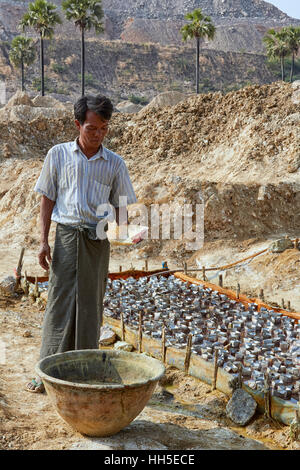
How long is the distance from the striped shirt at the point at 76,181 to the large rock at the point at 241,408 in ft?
Result: 5.27

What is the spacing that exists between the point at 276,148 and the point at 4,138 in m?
8.41

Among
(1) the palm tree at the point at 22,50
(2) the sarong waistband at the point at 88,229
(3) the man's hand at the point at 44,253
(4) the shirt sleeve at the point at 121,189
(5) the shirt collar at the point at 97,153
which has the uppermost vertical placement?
(1) the palm tree at the point at 22,50

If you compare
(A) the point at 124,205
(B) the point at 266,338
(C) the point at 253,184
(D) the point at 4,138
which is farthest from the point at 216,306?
(D) the point at 4,138

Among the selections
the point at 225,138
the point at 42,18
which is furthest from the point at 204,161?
the point at 42,18

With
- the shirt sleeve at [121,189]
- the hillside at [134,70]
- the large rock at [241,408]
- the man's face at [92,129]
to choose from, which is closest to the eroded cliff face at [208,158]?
the large rock at [241,408]

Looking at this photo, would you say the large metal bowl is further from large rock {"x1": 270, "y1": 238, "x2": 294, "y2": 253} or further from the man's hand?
large rock {"x1": 270, "y1": 238, "x2": 294, "y2": 253}

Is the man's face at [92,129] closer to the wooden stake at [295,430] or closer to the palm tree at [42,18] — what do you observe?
the wooden stake at [295,430]

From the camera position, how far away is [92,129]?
→ 284 centimetres

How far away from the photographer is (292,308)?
6.37 m

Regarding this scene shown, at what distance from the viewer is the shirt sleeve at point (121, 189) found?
3.00 meters

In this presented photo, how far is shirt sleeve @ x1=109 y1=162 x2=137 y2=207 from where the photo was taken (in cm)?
300

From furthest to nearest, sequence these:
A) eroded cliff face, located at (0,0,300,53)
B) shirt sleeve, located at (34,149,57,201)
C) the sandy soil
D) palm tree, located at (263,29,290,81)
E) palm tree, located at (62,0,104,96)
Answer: eroded cliff face, located at (0,0,300,53)
palm tree, located at (263,29,290,81)
palm tree, located at (62,0,104,96)
shirt sleeve, located at (34,149,57,201)
the sandy soil

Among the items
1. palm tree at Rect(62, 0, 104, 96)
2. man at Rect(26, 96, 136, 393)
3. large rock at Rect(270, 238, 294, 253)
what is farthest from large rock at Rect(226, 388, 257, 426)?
palm tree at Rect(62, 0, 104, 96)

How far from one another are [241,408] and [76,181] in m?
1.89
